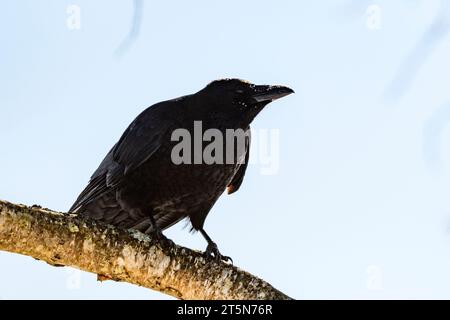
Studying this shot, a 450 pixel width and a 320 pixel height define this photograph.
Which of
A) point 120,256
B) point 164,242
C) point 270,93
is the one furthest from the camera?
point 270,93

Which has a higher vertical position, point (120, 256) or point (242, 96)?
point (242, 96)

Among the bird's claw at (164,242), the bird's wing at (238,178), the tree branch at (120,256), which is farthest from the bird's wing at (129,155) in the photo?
the tree branch at (120,256)

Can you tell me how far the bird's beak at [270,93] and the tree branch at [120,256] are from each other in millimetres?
1917

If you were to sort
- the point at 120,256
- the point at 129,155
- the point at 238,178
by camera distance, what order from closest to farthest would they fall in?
the point at 120,256, the point at 129,155, the point at 238,178

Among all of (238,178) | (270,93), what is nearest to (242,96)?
(270,93)

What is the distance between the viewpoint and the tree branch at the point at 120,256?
358 cm

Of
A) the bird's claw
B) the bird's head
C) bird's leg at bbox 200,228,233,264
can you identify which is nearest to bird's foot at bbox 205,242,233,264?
bird's leg at bbox 200,228,233,264

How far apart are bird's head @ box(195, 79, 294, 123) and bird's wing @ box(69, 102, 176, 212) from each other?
447 mm

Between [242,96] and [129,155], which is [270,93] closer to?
[242,96]

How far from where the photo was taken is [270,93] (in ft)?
19.6

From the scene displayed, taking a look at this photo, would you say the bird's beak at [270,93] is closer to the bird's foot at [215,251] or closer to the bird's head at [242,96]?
the bird's head at [242,96]

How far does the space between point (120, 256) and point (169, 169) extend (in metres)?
1.72
